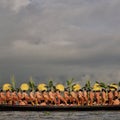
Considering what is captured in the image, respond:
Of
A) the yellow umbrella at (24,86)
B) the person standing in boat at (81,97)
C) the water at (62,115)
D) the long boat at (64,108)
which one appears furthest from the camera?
the person standing in boat at (81,97)

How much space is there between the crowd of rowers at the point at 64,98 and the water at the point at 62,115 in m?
0.78

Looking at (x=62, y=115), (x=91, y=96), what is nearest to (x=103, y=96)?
(x=91, y=96)

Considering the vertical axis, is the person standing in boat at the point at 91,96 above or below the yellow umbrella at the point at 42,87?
below

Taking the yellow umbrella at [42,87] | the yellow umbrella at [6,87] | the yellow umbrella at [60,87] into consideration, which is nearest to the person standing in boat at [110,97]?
the yellow umbrella at [60,87]

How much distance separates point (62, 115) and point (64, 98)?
1.64 metres

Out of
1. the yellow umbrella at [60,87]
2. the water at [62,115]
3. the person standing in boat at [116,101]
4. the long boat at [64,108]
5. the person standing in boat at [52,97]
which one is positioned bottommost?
the water at [62,115]

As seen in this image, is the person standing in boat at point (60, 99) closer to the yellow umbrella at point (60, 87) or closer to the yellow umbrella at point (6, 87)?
the yellow umbrella at point (60, 87)

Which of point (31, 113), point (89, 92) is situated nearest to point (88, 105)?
point (89, 92)

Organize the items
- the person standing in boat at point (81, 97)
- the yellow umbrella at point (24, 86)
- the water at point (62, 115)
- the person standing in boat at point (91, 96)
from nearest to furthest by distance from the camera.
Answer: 1. the water at point (62, 115)
2. the yellow umbrella at point (24, 86)
3. the person standing in boat at point (81, 97)
4. the person standing in boat at point (91, 96)

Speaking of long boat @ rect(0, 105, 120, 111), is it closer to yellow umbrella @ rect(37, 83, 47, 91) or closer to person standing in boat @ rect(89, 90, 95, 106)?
person standing in boat @ rect(89, 90, 95, 106)

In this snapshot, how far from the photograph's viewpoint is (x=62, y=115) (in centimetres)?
5081

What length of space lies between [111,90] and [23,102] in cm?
681

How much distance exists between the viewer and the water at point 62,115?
4909 cm

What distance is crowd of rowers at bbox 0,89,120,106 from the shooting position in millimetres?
51625
